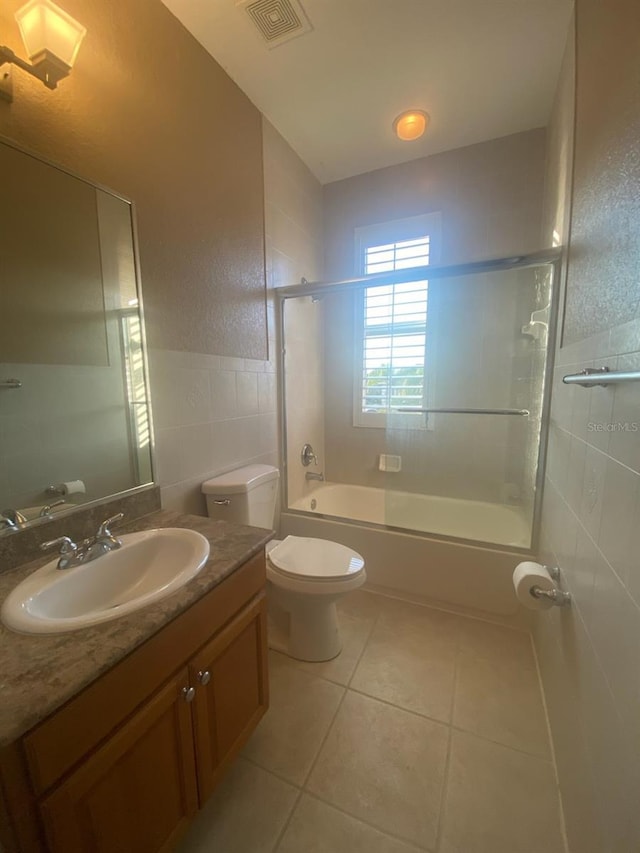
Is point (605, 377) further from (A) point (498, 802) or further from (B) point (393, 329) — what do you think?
(B) point (393, 329)

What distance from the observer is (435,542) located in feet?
6.27

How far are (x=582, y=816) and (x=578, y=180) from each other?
1970mm

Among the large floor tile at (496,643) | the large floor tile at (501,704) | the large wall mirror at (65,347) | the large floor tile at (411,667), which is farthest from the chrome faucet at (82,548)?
the large floor tile at (496,643)

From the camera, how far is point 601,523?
860 mm

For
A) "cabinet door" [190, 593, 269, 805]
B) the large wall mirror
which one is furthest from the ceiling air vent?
"cabinet door" [190, 593, 269, 805]

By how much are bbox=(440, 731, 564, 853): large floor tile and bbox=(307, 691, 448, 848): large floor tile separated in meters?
0.05

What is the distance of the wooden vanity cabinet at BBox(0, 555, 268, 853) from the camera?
0.58m

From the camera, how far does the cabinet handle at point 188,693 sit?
2.76 ft

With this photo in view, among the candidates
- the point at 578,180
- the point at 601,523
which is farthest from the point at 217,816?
the point at 578,180

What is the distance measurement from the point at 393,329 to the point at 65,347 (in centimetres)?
200

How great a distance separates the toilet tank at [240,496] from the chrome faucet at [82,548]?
0.55 m

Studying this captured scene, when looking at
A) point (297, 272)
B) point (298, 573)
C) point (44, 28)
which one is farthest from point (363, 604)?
point (44, 28)

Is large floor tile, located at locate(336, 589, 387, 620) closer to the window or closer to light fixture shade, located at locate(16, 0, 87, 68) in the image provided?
the window

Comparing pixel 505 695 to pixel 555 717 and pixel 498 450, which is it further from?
pixel 498 450
